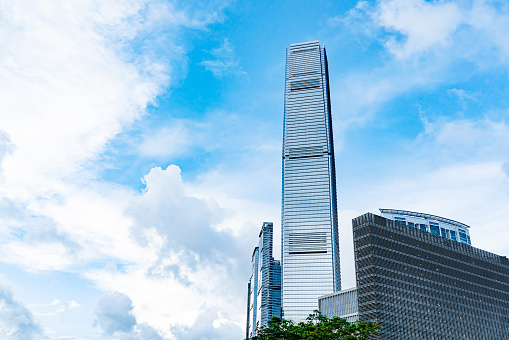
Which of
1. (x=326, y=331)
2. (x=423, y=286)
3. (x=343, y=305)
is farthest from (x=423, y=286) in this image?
(x=326, y=331)

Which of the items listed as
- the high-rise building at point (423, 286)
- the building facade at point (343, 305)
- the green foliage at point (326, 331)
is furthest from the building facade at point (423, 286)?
the green foliage at point (326, 331)

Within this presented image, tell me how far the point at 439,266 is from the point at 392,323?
103ft

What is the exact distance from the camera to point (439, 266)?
142 m

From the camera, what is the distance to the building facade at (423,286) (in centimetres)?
12481

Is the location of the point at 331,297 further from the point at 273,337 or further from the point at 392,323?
the point at 273,337

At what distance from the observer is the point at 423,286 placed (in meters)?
135

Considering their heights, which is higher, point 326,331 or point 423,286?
point 423,286

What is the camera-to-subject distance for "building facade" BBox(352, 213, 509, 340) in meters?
125

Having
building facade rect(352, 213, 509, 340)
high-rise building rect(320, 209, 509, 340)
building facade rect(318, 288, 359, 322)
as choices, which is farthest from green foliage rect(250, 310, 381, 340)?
building facade rect(318, 288, 359, 322)

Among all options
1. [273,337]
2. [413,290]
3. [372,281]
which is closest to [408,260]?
[413,290]

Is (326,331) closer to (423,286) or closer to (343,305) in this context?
(423,286)

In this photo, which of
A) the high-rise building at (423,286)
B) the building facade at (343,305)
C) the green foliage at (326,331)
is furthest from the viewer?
the building facade at (343,305)

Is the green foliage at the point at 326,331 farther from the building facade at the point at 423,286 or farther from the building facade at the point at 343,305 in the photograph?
the building facade at the point at 343,305

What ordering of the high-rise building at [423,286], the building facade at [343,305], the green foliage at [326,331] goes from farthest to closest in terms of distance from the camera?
the building facade at [343,305]
the high-rise building at [423,286]
the green foliage at [326,331]
